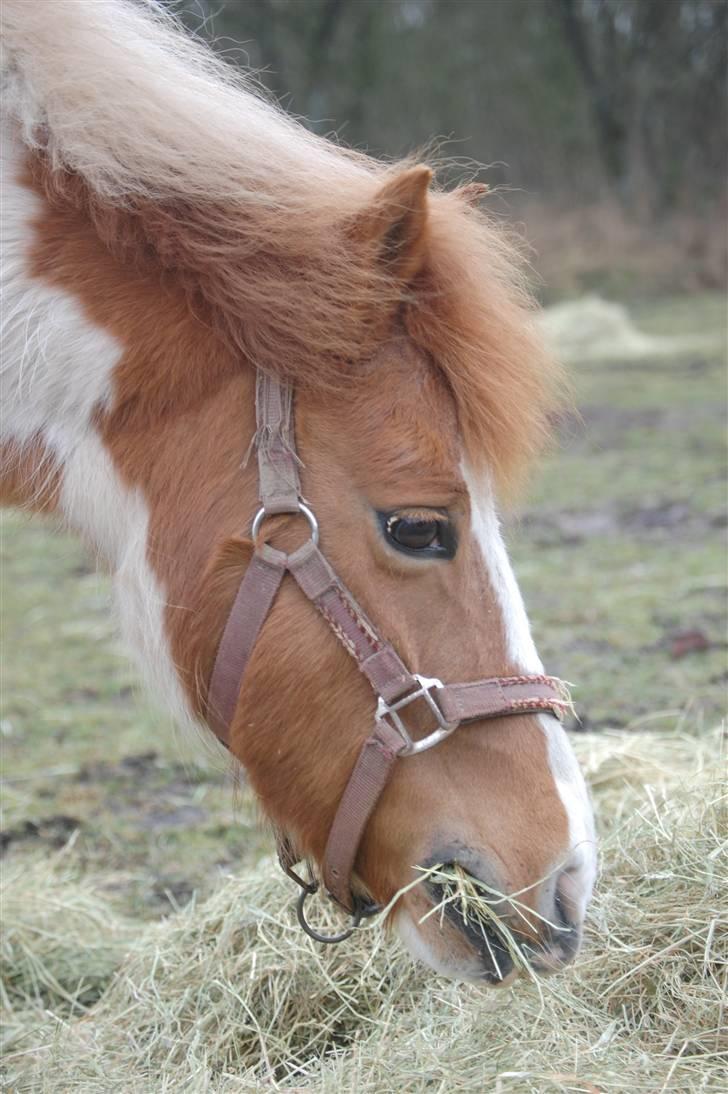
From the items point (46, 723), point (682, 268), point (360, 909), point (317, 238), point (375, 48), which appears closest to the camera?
point (317, 238)

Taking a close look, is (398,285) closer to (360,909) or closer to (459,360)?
(459,360)

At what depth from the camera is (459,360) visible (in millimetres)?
2193

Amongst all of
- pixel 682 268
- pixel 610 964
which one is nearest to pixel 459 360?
pixel 610 964

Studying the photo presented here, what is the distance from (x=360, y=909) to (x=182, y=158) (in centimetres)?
150

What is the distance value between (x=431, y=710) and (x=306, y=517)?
0.41 m

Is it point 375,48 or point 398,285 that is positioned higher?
point 375,48

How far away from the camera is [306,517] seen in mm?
2145

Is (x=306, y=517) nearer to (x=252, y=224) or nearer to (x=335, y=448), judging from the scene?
(x=335, y=448)

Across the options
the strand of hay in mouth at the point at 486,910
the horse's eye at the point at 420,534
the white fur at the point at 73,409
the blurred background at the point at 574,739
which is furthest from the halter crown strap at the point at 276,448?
the strand of hay in mouth at the point at 486,910

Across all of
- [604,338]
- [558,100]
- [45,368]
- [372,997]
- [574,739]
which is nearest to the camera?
[45,368]

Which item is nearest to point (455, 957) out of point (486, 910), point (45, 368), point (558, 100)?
point (486, 910)

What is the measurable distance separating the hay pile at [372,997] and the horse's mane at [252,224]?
1.07 m

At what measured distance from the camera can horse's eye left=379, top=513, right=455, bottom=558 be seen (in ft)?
6.99

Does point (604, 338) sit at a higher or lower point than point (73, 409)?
higher
